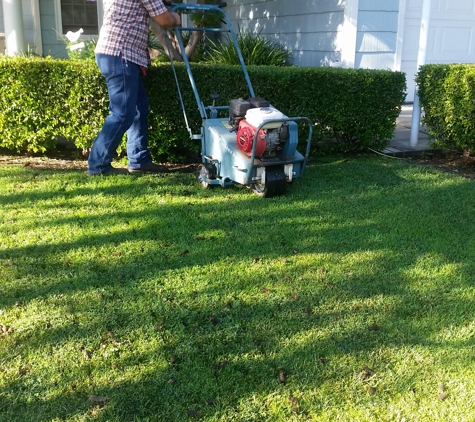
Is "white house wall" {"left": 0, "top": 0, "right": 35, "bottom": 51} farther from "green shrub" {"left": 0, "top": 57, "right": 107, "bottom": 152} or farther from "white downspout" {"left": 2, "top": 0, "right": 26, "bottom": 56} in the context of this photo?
"green shrub" {"left": 0, "top": 57, "right": 107, "bottom": 152}

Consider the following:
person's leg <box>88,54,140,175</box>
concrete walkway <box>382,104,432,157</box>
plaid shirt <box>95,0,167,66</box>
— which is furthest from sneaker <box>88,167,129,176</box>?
concrete walkway <box>382,104,432,157</box>

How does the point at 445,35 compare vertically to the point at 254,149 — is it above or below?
above

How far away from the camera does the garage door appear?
8445mm

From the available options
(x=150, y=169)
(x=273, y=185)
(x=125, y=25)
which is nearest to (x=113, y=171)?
(x=150, y=169)

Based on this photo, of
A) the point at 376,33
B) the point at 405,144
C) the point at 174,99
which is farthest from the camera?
the point at 376,33

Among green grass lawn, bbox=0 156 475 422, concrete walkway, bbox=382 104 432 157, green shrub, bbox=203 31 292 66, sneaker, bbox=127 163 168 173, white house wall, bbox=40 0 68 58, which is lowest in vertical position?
green grass lawn, bbox=0 156 475 422

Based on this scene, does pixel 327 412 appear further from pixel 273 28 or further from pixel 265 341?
pixel 273 28

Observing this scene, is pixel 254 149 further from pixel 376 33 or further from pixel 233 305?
pixel 376 33

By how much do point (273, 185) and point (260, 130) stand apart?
50 cm

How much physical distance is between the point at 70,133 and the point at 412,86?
5698mm

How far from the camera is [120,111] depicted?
4.85m

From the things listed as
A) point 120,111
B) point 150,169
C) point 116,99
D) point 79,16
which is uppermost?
point 79,16

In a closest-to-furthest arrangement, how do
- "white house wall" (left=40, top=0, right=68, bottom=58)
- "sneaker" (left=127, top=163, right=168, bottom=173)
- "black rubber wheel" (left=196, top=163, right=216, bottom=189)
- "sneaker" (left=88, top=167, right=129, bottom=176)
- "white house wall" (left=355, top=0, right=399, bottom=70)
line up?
1. "black rubber wheel" (left=196, top=163, right=216, bottom=189)
2. "sneaker" (left=88, top=167, right=129, bottom=176)
3. "sneaker" (left=127, top=163, right=168, bottom=173)
4. "white house wall" (left=355, top=0, right=399, bottom=70)
5. "white house wall" (left=40, top=0, right=68, bottom=58)

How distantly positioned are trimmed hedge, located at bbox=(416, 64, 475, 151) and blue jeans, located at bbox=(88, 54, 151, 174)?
323 cm
